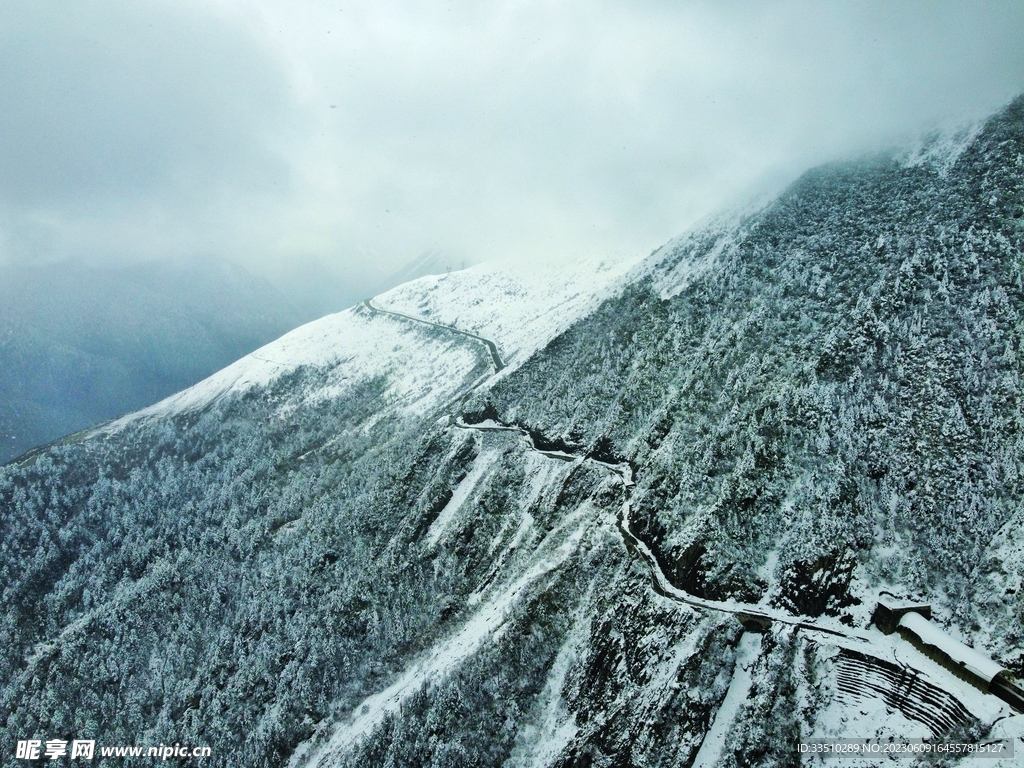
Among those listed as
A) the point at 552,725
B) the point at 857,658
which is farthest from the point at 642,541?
the point at 857,658

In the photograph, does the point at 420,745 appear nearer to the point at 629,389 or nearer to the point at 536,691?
the point at 536,691

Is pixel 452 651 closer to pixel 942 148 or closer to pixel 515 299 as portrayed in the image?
pixel 942 148

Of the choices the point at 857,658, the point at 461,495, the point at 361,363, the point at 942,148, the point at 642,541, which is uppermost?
the point at 361,363

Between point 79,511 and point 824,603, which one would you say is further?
point 79,511

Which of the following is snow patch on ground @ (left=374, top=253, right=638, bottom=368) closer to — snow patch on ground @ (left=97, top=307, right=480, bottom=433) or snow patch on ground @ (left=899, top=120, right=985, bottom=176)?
snow patch on ground @ (left=97, top=307, right=480, bottom=433)

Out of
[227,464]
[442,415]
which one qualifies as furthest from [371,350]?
[442,415]

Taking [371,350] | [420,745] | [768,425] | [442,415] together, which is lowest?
[420,745]

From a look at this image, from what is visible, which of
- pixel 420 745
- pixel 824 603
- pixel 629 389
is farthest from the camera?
pixel 629 389
